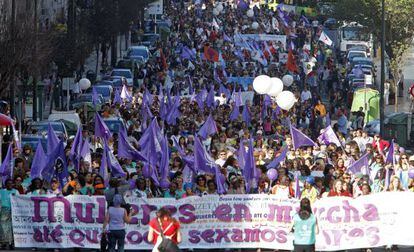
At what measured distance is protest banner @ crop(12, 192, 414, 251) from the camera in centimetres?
2914

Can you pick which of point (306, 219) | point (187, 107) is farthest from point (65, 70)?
point (306, 219)

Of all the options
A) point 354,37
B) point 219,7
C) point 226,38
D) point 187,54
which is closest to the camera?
point 187,54

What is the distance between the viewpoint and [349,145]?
3659cm

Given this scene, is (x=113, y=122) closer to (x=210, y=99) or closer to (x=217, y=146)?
(x=210, y=99)

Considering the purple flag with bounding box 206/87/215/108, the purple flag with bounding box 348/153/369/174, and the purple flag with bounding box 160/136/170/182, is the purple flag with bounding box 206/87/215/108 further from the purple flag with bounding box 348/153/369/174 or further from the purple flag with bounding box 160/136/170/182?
the purple flag with bounding box 348/153/369/174

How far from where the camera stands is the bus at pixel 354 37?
8076 centimetres

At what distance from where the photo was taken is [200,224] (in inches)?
1164

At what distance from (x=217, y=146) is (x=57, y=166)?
5.11m

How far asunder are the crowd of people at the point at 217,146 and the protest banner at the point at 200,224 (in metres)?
0.23

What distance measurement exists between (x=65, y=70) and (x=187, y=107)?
15.5m

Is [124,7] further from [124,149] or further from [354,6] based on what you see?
[124,149]

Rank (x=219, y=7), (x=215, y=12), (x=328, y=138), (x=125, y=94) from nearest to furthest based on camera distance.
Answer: (x=328, y=138) < (x=125, y=94) < (x=215, y=12) < (x=219, y=7)

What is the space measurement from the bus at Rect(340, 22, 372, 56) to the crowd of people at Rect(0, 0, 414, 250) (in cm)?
1105

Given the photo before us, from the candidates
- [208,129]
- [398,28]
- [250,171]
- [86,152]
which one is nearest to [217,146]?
[208,129]
